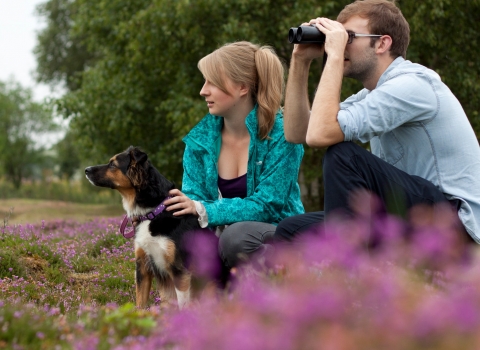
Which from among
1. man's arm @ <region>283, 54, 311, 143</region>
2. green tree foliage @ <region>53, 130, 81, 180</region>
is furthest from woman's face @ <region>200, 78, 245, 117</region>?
green tree foliage @ <region>53, 130, 81, 180</region>

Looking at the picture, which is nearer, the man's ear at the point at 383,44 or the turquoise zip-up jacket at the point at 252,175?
the man's ear at the point at 383,44

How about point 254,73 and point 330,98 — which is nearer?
point 330,98

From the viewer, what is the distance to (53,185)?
27.9 meters

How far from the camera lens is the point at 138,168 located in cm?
535

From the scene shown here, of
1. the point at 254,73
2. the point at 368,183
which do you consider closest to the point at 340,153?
the point at 368,183

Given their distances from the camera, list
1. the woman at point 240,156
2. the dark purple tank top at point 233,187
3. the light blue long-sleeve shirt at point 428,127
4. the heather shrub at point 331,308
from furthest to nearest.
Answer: the dark purple tank top at point 233,187 < the woman at point 240,156 < the light blue long-sleeve shirt at point 428,127 < the heather shrub at point 331,308

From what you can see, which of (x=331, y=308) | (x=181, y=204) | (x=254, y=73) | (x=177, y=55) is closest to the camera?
(x=331, y=308)

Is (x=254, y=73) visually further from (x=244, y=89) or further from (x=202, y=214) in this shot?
(x=202, y=214)

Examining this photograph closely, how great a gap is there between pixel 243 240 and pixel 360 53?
162 cm

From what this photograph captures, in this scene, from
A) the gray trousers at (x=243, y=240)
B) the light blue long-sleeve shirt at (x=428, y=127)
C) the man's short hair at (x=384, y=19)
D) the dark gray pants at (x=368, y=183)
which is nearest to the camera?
the dark gray pants at (x=368, y=183)

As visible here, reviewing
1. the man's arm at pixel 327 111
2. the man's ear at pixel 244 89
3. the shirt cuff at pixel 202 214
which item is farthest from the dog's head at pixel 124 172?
the man's arm at pixel 327 111

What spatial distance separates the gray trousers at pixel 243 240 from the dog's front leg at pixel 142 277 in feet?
2.19

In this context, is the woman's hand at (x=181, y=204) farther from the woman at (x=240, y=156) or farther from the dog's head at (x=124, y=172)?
the dog's head at (x=124, y=172)

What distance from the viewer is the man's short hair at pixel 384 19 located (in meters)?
4.37
